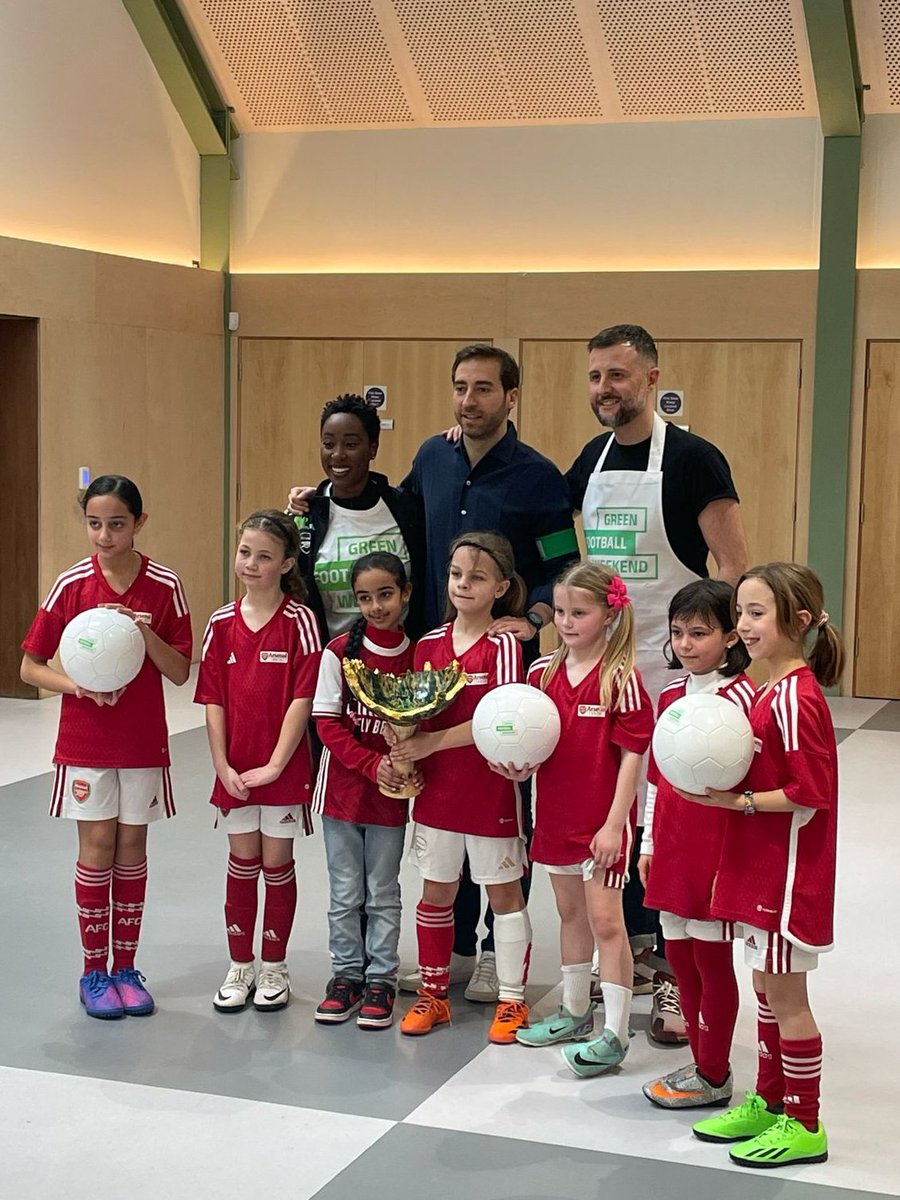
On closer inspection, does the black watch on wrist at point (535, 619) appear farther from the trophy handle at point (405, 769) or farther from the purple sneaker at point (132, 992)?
the purple sneaker at point (132, 992)

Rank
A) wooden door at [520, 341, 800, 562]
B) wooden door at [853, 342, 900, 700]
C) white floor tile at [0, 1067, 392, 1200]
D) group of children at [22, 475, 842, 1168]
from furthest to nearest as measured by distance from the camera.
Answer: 1. wooden door at [520, 341, 800, 562]
2. wooden door at [853, 342, 900, 700]
3. group of children at [22, 475, 842, 1168]
4. white floor tile at [0, 1067, 392, 1200]

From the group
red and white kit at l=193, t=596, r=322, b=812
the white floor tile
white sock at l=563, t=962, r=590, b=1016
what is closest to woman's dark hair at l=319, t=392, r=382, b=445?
red and white kit at l=193, t=596, r=322, b=812

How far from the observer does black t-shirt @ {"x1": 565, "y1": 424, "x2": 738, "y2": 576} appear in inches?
149

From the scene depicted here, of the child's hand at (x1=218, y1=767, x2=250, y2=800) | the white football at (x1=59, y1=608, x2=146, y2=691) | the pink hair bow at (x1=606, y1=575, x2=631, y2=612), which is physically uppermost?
the pink hair bow at (x1=606, y1=575, x2=631, y2=612)

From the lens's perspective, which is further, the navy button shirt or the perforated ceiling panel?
the perforated ceiling panel

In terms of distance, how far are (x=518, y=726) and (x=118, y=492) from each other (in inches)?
46.3

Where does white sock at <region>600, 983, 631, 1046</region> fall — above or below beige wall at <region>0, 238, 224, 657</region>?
below

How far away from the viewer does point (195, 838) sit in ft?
18.0

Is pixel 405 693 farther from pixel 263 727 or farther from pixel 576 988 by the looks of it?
pixel 576 988

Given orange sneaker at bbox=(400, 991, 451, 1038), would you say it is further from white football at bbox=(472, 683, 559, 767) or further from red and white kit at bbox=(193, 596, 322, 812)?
white football at bbox=(472, 683, 559, 767)

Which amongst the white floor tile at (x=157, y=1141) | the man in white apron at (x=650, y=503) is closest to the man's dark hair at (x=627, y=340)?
the man in white apron at (x=650, y=503)

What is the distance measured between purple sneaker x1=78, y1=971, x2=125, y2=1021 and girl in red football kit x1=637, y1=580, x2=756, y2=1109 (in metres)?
1.33

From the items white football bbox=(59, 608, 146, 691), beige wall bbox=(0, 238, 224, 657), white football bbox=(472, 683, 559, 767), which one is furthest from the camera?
beige wall bbox=(0, 238, 224, 657)

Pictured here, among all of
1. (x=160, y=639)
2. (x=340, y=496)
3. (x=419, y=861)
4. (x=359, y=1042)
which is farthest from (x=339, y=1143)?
(x=340, y=496)
